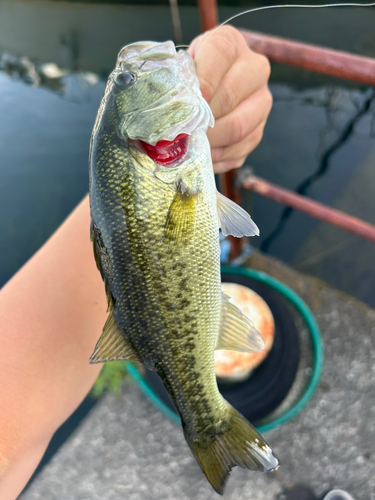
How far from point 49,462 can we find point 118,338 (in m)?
1.52

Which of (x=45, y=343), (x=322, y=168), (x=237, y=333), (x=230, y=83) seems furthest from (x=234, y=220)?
(x=322, y=168)

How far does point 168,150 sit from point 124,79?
0.29 metres

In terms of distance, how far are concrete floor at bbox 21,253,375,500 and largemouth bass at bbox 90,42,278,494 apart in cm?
103

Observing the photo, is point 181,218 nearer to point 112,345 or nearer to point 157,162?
point 157,162

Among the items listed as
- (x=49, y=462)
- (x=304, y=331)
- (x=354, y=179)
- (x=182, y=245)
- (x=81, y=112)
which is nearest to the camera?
(x=182, y=245)

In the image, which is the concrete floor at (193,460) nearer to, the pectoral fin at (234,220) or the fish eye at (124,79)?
the pectoral fin at (234,220)

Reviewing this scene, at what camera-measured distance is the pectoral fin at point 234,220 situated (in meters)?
1.22

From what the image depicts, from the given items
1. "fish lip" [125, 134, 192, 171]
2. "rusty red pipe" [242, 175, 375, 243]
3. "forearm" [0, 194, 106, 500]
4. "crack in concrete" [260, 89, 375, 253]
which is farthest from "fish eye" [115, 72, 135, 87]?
"crack in concrete" [260, 89, 375, 253]

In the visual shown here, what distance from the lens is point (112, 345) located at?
121 centimetres

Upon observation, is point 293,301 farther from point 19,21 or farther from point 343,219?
point 19,21

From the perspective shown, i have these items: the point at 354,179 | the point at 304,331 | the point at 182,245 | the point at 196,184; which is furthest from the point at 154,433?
the point at 354,179

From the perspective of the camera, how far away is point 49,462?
84.5 inches

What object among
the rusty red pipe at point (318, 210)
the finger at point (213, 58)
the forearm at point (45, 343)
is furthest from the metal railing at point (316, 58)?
the forearm at point (45, 343)

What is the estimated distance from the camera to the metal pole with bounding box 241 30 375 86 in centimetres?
152
